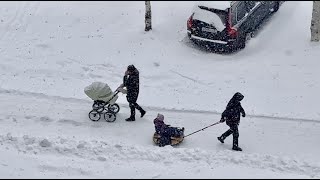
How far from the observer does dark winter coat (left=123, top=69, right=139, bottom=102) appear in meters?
13.5

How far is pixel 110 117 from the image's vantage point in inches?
547

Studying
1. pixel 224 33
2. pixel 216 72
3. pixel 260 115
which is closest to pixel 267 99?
pixel 260 115

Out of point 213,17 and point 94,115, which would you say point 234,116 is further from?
point 213,17

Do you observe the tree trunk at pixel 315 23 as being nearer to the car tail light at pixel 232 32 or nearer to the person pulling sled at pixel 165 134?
the car tail light at pixel 232 32

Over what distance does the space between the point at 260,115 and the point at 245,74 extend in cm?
221

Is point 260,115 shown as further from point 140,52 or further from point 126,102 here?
point 140,52

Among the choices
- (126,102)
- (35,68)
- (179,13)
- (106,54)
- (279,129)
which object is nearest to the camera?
(279,129)

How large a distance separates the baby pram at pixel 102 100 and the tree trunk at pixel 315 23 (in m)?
7.13

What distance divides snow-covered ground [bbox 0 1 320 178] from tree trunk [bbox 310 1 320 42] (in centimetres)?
36

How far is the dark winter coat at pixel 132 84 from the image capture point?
1351cm

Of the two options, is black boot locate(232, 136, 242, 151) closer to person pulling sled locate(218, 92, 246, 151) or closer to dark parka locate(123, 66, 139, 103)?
person pulling sled locate(218, 92, 246, 151)

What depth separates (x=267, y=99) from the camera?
1528 cm

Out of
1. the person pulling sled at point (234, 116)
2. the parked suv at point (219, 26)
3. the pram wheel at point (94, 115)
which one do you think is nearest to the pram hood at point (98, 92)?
the pram wheel at point (94, 115)

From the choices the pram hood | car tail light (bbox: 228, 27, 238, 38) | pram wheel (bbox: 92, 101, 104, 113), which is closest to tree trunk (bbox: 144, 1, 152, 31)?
car tail light (bbox: 228, 27, 238, 38)
